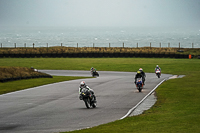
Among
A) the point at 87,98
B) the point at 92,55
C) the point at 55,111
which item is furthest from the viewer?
the point at 92,55

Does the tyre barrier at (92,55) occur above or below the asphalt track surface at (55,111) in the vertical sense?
above

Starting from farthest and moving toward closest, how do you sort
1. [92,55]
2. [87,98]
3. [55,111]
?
[92,55] → [87,98] → [55,111]

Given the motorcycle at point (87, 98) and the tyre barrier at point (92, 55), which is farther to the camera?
the tyre barrier at point (92, 55)

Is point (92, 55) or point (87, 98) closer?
point (87, 98)

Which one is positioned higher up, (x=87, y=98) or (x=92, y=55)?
(x=92, y=55)

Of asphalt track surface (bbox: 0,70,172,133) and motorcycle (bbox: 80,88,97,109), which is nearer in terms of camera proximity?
asphalt track surface (bbox: 0,70,172,133)

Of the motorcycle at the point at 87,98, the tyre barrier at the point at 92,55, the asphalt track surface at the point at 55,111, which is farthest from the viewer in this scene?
the tyre barrier at the point at 92,55

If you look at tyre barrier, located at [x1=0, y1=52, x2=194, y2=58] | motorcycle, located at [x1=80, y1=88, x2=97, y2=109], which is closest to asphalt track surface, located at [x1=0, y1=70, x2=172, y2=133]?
motorcycle, located at [x1=80, y1=88, x2=97, y2=109]

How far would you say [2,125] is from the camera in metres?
14.8

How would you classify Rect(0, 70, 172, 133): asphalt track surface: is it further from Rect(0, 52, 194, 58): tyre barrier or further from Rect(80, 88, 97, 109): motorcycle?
Rect(0, 52, 194, 58): tyre barrier

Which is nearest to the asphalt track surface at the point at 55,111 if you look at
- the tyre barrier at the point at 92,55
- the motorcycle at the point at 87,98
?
the motorcycle at the point at 87,98

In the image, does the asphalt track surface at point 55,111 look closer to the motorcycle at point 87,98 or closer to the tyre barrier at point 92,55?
the motorcycle at point 87,98

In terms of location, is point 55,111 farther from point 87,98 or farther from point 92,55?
point 92,55

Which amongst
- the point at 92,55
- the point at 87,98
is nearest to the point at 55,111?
the point at 87,98
